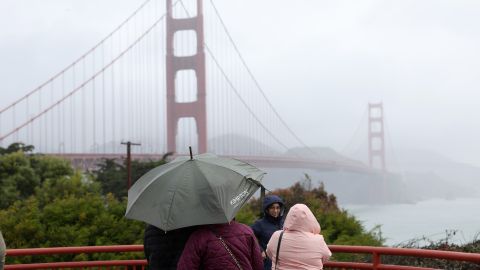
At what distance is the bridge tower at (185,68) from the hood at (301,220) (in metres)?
35.1

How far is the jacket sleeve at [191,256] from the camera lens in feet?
10.2

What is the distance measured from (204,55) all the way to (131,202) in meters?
42.6

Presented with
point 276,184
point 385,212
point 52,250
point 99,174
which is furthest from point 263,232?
point 385,212

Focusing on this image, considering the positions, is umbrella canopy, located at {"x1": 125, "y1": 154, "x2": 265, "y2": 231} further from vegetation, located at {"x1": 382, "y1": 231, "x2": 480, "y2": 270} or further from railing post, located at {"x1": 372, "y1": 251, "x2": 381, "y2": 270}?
vegetation, located at {"x1": 382, "y1": 231, "x2": 480, "y2": 270}

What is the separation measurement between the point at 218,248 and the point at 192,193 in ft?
1.21

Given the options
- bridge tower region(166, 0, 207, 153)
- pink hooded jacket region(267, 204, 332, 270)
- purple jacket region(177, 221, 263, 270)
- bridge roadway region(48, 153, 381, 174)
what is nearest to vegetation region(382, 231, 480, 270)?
pink hooded jacket region(267, 204, 332, 270)

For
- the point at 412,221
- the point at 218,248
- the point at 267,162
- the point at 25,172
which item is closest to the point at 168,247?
the point at 218,248

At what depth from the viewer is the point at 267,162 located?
34.4m

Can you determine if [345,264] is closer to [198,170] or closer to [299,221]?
[299,221]

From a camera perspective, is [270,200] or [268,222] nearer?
[270,200]

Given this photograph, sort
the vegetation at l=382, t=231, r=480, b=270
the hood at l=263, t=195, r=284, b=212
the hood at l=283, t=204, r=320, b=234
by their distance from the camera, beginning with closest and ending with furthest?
the hood at l=283, t=204, r=320, b=234
the hood at l=263, t=195, r=284, b=212
the vegetation at l=382, t=231, r=480, b=270

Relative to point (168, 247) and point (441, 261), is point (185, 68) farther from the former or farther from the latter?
point (168, 247)

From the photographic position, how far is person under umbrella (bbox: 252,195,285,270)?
14.0ft

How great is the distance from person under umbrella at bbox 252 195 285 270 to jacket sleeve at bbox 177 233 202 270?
115 cm
